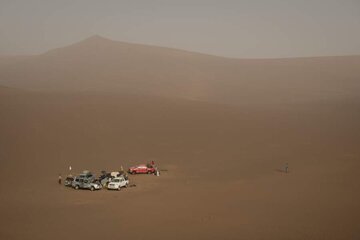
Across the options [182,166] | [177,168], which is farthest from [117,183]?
[182,166]

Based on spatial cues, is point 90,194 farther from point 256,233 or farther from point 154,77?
point 154,77

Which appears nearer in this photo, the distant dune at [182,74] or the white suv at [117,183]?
the white suv at [117,183]

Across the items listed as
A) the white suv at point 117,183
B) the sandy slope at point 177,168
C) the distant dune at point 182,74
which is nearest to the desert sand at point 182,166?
the sandy slope at point 177,168

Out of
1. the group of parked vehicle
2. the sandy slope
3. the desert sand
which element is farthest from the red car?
the group of parked vehicle

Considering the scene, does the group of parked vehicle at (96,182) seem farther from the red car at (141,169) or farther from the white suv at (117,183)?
the red car at (141,169)

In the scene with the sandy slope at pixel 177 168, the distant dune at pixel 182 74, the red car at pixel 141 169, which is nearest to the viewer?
the sandy slope at pixel 177 168

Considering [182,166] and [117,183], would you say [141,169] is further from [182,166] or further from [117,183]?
[117,183]

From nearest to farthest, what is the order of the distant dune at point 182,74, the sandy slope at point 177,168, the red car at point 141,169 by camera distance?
the sandy slope at point 177,168 < the red car at point 141,169 < the distant dune at point 182,74
